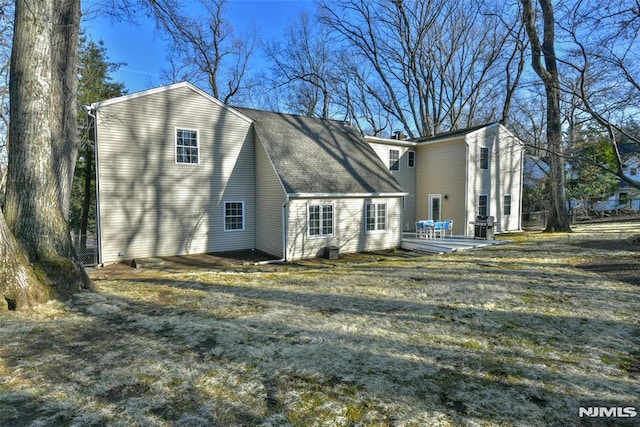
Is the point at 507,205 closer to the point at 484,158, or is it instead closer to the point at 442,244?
the point at 484,158

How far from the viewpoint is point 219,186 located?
13.6 metres

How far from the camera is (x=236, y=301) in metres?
6.32

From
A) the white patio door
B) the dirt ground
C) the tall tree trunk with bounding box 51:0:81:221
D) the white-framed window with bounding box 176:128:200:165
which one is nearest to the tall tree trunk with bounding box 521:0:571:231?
the dirt ground

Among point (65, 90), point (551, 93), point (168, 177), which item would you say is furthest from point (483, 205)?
point (65, 90)

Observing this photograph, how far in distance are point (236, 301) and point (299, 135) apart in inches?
417

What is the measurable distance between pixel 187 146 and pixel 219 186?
6.18 ft

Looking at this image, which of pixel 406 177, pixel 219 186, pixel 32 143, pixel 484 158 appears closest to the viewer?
pixel 32 143

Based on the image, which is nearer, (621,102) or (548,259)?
(548,259)

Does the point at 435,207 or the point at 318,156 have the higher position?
the point at 318,156

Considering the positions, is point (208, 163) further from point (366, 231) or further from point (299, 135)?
point (366, 231)

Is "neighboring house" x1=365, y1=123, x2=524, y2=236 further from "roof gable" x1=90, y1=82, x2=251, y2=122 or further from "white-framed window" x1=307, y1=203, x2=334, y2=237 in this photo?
"roof gable" x1=90, y1=82, x2=251, y2=122

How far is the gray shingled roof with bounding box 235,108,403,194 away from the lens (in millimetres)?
13266

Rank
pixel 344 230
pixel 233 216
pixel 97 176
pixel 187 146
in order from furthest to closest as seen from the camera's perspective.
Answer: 1. pixel 233 216
2. pixel 344 230
3. pixel 187 146
4. pixel 97 176

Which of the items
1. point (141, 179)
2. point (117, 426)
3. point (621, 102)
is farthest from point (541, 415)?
point (621, 102)
